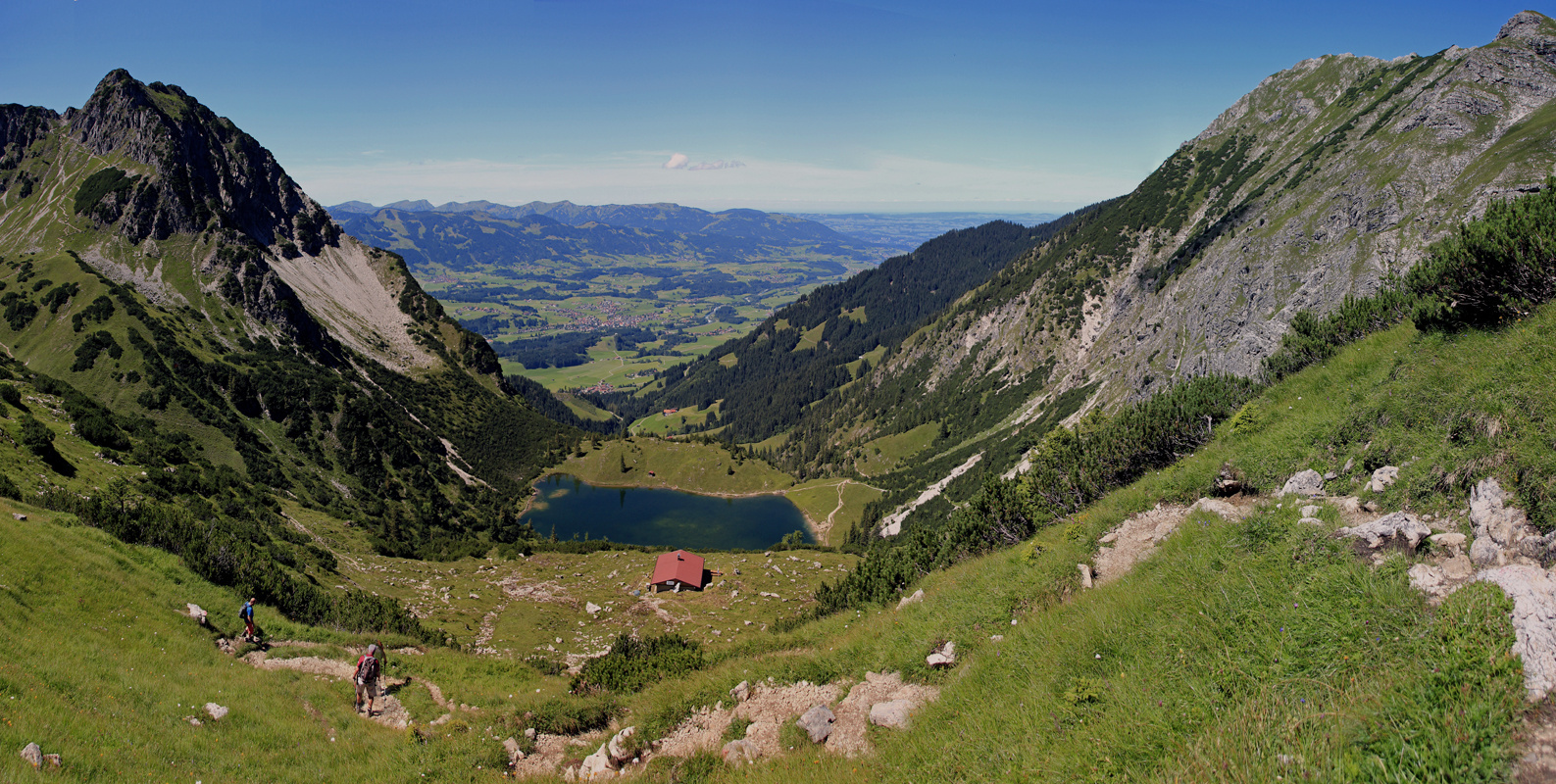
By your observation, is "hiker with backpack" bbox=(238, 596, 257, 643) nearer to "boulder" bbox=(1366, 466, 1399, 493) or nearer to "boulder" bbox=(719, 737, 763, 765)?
"boulder" bbox=(719, 737, 763, 765)

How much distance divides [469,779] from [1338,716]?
17565 mm

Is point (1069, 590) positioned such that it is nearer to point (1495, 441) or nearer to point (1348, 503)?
point (1348, 503)

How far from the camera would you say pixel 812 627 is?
2466 centimetres

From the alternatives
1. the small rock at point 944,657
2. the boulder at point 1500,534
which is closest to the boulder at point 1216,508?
the boulder at point 1500,534

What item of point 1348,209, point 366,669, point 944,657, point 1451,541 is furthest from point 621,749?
point 1348,209

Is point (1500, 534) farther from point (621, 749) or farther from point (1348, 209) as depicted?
point (1348, 209)

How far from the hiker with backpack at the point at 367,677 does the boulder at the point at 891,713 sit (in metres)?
16.9

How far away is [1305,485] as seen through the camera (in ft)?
47.8

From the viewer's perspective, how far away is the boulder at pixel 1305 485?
14.2m

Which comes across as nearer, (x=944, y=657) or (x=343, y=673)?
(x=944, y=657)

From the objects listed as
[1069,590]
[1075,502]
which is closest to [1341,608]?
[1069,590]

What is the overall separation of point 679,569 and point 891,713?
6069 centimetres

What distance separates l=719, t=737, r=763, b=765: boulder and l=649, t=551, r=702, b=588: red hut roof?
57300 millimetres

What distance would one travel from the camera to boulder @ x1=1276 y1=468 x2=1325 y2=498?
14164mm
